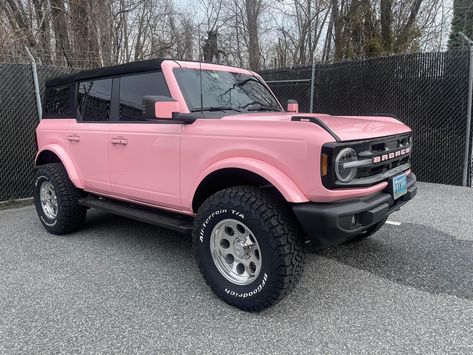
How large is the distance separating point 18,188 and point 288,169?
579 cm

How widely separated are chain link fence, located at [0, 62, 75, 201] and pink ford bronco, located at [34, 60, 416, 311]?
2.58 metres

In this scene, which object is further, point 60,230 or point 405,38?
point 405,38

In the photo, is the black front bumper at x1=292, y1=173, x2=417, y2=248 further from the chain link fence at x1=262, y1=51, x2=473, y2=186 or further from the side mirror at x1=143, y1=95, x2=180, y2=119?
the chain link fence at x1=262, y1=51, x2=473, y2=186

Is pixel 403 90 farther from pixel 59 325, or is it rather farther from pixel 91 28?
pixel 91 28

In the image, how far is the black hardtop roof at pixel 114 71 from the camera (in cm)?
382

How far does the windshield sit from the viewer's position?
3654 millimetres

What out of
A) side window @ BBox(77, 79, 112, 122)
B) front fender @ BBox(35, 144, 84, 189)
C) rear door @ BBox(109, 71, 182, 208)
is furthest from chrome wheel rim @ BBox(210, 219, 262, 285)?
front fender @ BBox(35, 144, 84, 189)

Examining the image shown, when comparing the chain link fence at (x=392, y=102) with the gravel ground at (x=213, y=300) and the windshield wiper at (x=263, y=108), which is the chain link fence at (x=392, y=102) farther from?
the windshield wiper at (x=263, y=108)

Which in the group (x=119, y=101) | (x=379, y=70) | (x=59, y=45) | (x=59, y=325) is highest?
(x=59, y=45)

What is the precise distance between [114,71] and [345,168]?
275 centimetres

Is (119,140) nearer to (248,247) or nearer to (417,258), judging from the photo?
(248,247)

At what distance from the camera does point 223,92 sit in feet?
12.8

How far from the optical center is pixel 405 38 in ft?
37.5

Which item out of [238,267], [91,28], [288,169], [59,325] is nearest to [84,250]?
[59,325]
